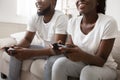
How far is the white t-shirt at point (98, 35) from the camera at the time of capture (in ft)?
4.94

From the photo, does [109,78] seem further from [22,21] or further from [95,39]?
[22,21]

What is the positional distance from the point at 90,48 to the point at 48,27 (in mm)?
599

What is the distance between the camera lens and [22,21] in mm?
3600

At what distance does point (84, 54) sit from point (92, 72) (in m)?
0.12

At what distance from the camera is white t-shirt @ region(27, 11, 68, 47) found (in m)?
1.98

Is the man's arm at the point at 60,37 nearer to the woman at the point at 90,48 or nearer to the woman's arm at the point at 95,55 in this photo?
the woman at the point at 90,48

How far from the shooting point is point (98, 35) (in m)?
1.53

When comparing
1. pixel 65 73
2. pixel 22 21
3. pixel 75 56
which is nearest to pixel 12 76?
pixel 65 73

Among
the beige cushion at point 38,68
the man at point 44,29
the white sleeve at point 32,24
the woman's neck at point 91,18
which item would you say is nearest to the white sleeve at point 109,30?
the woman's neck at point 91,18

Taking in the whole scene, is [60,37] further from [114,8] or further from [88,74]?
[114,8]

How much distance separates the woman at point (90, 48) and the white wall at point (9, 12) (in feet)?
6.81

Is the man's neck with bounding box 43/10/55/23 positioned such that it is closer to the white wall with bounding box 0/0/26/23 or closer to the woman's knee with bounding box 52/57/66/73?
the woman's knee with bounding box 52/57/66/73

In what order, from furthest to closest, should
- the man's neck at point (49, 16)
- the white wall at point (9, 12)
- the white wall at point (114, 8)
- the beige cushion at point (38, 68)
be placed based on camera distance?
the white wall at point (9, 12), the white wall at point (114, 8), the man's neck at point (49, 16), the beige cushion at point (38, 68)

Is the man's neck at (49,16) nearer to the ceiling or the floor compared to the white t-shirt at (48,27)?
nearer to the ceiling
